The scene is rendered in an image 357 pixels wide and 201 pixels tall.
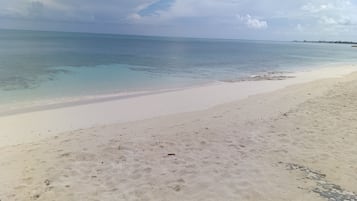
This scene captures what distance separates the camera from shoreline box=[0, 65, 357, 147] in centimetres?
769

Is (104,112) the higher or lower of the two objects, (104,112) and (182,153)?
the lower

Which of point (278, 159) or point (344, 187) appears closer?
point (344, 187)

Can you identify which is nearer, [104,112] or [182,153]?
[182,153]

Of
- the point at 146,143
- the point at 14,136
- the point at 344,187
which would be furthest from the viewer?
the point at 14,136

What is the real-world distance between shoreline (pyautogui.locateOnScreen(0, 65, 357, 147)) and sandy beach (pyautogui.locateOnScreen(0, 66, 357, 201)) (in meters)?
0.06

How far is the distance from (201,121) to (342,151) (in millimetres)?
3677

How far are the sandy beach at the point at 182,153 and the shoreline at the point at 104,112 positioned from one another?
56 millimetres

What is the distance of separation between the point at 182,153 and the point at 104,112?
4967 millimetres

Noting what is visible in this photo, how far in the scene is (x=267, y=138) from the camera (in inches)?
267

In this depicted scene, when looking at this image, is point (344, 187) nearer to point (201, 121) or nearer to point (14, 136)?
point (201, 121)

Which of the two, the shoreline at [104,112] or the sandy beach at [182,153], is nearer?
the sandy beach at [182,153]

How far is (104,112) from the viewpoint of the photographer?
10.0 m

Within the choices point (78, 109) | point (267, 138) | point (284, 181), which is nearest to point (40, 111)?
point (78, 109)

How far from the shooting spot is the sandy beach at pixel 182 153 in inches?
171
